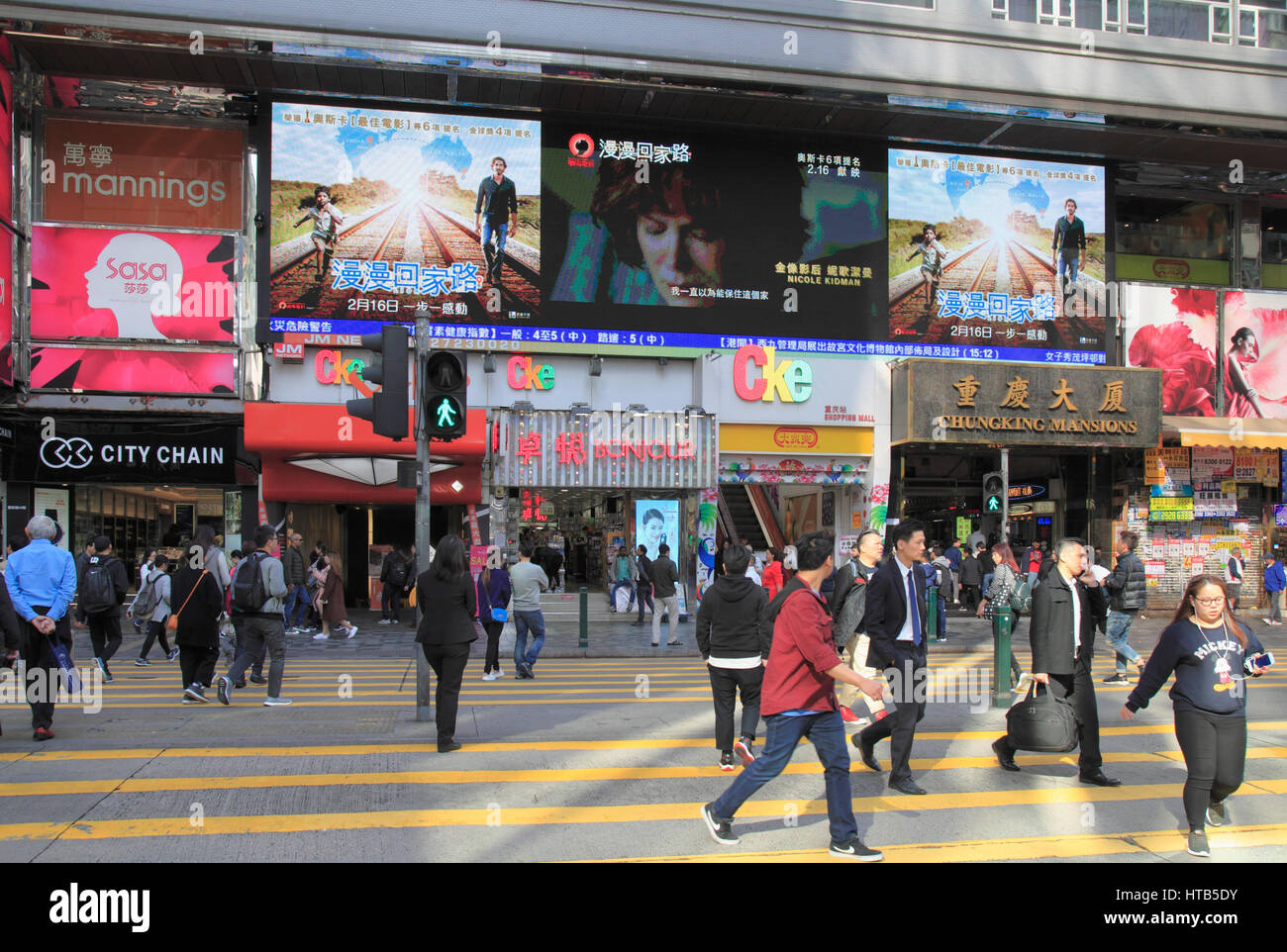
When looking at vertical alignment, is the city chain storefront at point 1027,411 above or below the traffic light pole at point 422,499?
above

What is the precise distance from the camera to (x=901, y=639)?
6828mm

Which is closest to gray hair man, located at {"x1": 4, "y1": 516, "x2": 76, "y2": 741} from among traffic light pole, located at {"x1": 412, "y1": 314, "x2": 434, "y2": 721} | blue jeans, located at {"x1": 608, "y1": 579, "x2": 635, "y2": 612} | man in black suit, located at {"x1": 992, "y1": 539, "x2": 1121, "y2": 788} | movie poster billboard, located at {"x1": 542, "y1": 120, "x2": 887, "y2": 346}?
A: traffic light pole, located at {"x1": 412, "y1": 314, "x2": 434, "y2": 721}

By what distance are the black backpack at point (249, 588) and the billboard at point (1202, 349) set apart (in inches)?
767

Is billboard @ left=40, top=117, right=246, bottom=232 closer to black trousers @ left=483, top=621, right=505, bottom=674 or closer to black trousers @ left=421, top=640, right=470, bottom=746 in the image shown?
black trousers @ left=483, top=621, right=505, bottom=674

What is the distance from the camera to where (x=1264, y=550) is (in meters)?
22.0

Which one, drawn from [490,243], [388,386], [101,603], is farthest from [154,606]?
[490,243]

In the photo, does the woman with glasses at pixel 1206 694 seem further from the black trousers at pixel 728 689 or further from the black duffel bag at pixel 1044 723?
the black trousers at pixel 728 689

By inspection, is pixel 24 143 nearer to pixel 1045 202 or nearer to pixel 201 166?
pixel 201 166

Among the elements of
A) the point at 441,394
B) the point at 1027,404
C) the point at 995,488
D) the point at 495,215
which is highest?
the point at 495,215

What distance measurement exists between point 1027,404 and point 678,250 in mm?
8104

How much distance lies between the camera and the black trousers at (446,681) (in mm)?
7742

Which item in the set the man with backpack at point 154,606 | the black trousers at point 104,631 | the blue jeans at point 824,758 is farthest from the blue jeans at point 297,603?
the blue jeans at point 824,758

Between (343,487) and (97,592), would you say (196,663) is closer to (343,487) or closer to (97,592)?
(97,592)

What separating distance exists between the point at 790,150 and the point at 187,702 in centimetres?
1652
